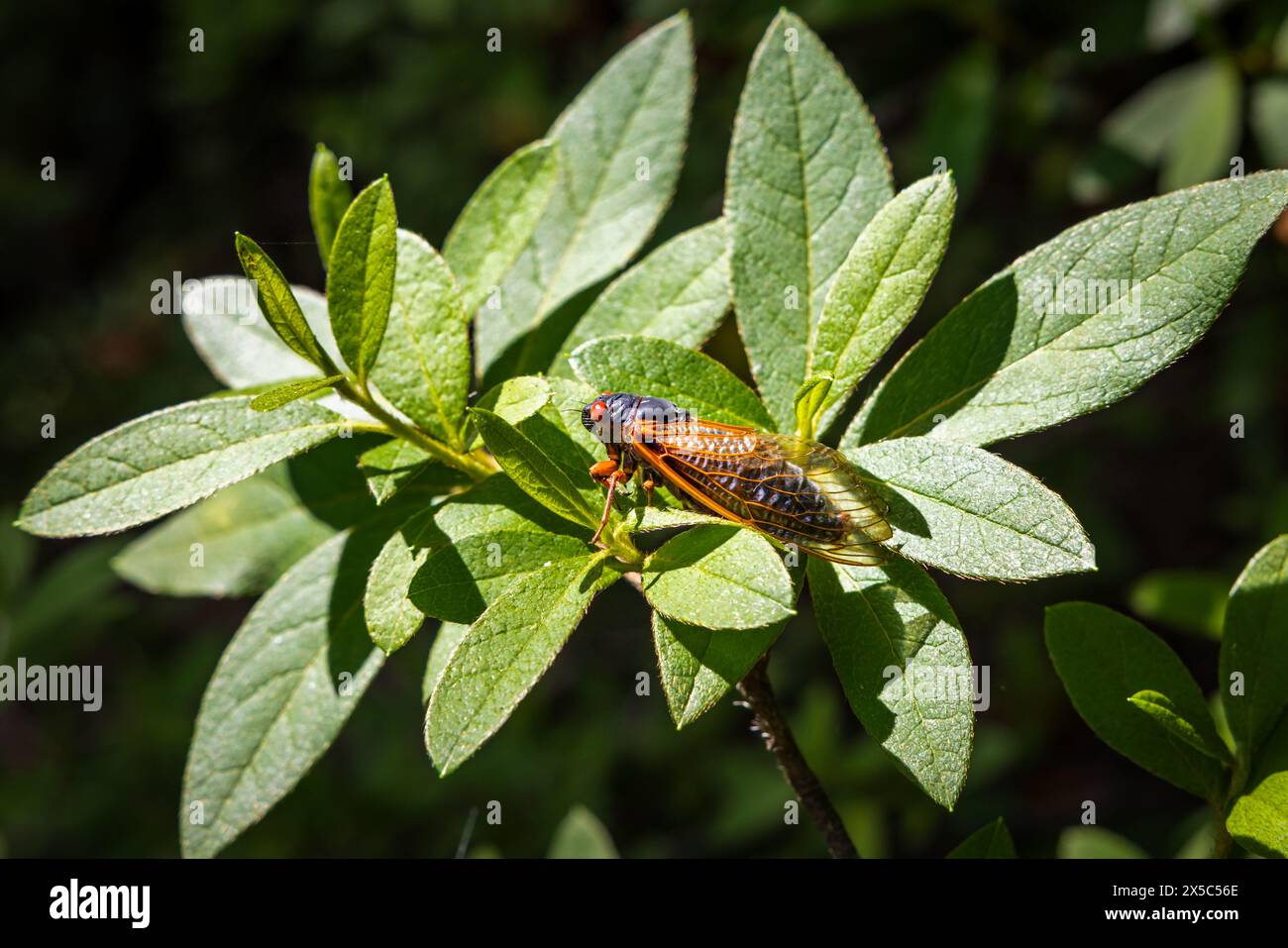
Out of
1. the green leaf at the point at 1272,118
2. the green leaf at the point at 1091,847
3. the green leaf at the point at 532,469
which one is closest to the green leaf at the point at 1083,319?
the green leaf at the point at 532,469

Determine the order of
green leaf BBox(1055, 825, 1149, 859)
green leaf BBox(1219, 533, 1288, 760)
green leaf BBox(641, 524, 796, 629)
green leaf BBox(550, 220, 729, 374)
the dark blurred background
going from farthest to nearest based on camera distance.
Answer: the dark blurred background < green leaf BBox(1055, 825, 1149, 859) < green leaf BBox(550, 220, 729, 374) < green leaf BBox(1219, 533, 1288, 760) < green leaf BBox(641, 524, 796, 629)

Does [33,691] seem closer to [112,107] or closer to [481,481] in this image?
[481,481]

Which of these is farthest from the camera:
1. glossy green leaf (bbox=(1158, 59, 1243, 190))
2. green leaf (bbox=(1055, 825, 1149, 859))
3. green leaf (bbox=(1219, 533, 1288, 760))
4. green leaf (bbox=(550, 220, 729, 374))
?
glossy green leaf (bbox=(1158, 59, 1243, 190))

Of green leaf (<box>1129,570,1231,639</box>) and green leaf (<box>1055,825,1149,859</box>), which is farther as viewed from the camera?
green leaf (<box>1129,570,1231,639</box>)

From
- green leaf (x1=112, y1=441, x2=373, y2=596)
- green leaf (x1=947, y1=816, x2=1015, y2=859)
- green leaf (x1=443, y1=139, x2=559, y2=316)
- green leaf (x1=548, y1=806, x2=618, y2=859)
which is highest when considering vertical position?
green leaf (x1=443, y1=139, x2=559, y2=316)

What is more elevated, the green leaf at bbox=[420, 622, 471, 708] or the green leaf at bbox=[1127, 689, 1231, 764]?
the green leaf at bbox=[420, 622, 471, 708]

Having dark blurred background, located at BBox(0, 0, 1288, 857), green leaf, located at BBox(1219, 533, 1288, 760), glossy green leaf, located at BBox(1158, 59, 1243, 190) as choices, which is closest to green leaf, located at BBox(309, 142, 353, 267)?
green leaf, located at BBox(1219, 533, 1288, 760)

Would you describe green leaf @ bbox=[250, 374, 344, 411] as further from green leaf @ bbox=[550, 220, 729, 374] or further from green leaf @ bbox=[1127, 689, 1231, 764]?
green leaf @ bbox=[1127, 689, 1231, 764]
